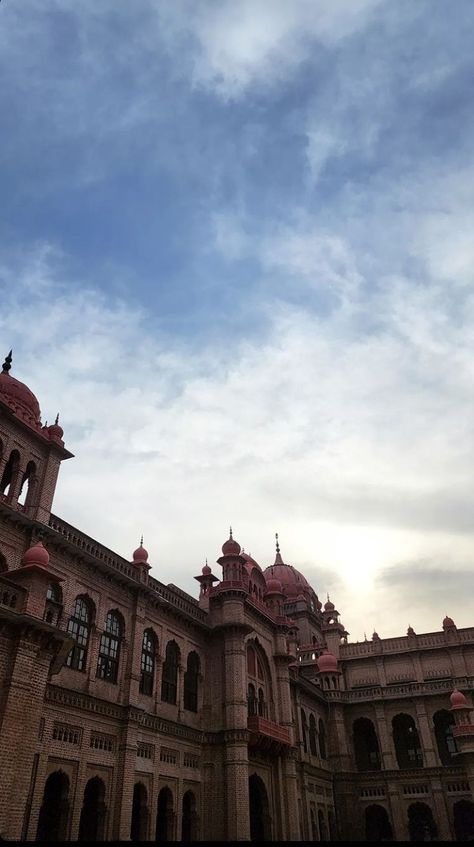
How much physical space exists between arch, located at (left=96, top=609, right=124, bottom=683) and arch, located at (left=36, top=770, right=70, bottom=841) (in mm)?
3241

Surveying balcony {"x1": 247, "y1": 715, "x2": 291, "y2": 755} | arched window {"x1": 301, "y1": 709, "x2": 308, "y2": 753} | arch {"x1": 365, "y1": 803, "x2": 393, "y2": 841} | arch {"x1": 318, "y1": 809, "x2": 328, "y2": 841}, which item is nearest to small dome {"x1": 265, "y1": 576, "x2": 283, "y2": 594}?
balcony {"x1": 247, "y1": 715, "x2": 291, "y2": 755}

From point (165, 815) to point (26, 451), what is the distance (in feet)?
47.6

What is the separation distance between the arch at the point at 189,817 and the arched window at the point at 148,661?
4.89m

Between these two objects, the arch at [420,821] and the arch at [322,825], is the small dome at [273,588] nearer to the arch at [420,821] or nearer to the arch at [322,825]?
the arch at [322,825]

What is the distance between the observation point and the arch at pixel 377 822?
130 feet

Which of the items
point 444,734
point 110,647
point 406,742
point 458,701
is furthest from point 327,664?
point 110,647

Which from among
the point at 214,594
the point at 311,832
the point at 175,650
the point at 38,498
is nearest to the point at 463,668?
the point at 311,832

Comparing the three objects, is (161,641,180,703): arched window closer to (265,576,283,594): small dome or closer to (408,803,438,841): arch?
(265,576,283,594): small dome

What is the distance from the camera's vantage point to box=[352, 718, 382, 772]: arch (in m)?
42.2

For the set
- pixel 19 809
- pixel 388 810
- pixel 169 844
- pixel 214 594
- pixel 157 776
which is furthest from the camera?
pixel 388 810

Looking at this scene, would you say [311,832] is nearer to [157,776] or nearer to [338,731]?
[338,731]

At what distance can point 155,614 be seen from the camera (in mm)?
25453

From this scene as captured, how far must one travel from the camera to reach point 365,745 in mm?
43188

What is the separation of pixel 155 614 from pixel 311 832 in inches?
681
